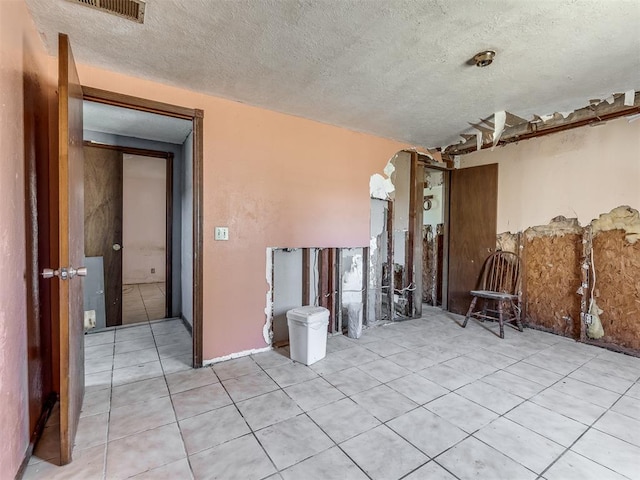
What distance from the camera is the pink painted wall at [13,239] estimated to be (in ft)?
4.08

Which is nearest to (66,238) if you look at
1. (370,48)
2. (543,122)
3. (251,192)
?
(251,192)

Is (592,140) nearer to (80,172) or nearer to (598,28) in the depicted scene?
(598,28)

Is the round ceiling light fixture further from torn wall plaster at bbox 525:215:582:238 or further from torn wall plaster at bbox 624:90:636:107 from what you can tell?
torn wall plaster at bbox 525:215:582:238

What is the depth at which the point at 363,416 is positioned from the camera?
1.92 metres

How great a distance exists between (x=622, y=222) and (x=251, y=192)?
3.63m

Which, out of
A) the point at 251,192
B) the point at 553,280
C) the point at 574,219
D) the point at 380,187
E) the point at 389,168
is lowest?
the point at 553,280

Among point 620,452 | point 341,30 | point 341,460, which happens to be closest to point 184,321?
point 341,460

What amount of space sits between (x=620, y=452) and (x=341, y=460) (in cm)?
150

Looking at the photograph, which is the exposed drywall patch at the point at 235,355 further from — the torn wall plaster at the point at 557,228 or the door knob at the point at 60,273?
the torn wall plaster at the point at 557,228

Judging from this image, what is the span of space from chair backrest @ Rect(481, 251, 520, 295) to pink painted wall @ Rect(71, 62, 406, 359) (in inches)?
83.3

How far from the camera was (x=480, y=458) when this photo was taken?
157cm

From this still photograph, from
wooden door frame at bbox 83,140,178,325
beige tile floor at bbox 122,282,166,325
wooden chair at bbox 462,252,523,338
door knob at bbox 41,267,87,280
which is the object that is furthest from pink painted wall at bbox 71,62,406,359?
wooden chair at bbox 462,252,523,338

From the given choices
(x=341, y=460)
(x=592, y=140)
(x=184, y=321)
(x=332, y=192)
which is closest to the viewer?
(x=341, y=460)

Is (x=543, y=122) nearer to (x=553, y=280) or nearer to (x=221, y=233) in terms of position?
(x=553, y=280)
